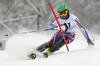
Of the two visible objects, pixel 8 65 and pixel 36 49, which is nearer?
pixel 8 65

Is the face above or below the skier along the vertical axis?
above

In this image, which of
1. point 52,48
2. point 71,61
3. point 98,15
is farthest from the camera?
point 98,15

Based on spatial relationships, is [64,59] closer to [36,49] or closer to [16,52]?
[36,49]

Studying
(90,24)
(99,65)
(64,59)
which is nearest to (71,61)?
(64,59)

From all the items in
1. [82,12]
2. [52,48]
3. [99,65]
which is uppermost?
[82,12]

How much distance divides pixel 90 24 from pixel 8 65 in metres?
10.6

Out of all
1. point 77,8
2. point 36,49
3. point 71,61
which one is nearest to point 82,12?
point 77,8

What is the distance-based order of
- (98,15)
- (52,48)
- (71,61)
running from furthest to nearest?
(98,15) → (52,48) → (71,61)

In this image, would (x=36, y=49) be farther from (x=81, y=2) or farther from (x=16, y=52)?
(x=81, y=2)

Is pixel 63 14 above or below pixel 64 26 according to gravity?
above

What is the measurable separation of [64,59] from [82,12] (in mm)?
10287

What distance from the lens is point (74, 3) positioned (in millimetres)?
13828

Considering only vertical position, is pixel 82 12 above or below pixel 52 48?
above

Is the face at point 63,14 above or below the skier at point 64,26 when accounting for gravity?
above
